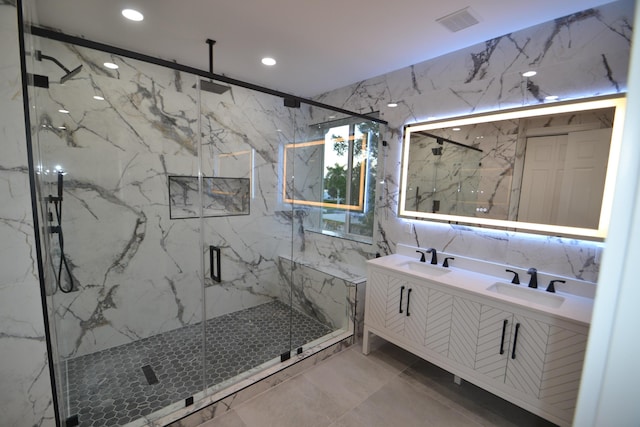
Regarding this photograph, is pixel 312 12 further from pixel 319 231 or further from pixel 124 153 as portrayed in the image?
pixel 319 231

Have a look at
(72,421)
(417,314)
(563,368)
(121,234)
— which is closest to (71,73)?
(121,234)

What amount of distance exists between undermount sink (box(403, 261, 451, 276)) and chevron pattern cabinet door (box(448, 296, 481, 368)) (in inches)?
17.5

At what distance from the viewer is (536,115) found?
2.09 meters

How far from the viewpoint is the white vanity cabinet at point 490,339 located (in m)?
1.63

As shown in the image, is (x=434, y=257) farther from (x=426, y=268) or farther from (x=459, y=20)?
(x=459, y=20)

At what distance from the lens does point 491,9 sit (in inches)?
74.6

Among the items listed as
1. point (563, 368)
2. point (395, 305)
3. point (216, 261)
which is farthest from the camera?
point (216, 261)

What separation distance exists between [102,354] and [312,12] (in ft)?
11.3

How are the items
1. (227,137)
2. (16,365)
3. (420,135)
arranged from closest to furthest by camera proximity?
(16,365)
(420,135)
(227,137)

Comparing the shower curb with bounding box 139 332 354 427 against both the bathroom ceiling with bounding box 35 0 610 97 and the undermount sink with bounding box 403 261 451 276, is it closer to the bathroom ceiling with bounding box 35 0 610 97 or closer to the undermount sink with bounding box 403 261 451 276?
the undermount sink with bounding box 403 261 451 276

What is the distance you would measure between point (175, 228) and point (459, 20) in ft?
10.3

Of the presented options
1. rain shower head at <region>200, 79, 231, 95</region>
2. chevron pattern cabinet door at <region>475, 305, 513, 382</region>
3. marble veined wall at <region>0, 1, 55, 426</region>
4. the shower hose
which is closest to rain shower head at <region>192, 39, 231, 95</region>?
rain shower head at <region>200, 79, 231, 95</region>

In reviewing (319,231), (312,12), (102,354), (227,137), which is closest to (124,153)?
(227,137)

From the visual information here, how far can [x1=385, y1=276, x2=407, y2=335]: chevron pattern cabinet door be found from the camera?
240 centimetres
